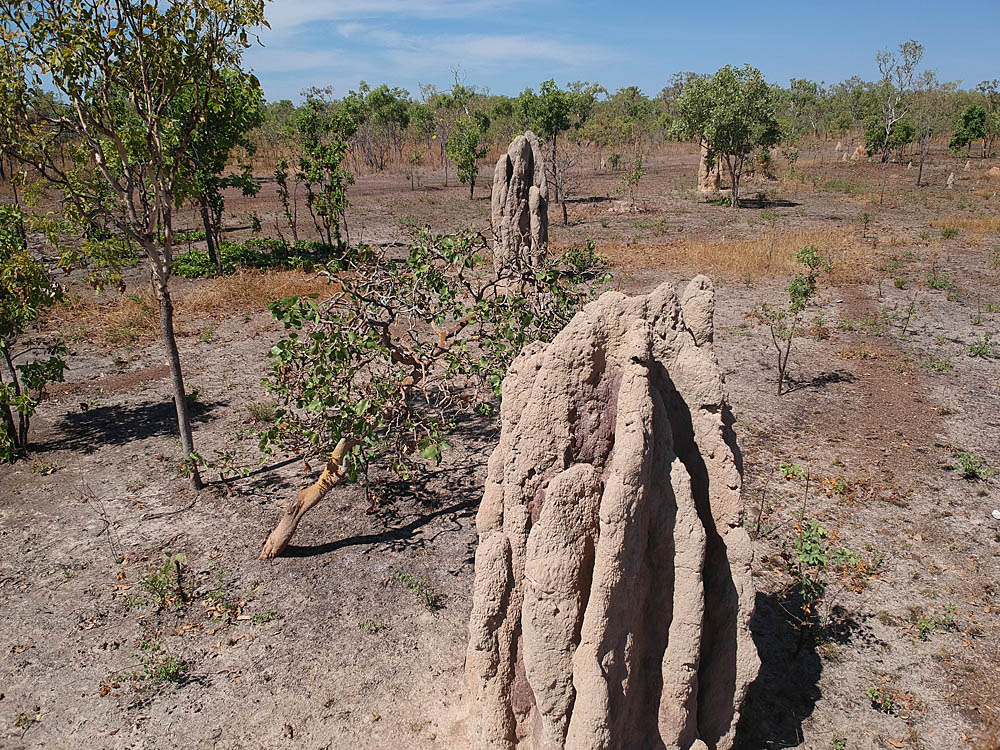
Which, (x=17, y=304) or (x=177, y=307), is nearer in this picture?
(x=17, y=304)

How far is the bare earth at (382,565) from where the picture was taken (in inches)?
225

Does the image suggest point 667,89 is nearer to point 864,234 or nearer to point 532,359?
point 864,234

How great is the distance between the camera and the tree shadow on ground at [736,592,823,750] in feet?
17.6

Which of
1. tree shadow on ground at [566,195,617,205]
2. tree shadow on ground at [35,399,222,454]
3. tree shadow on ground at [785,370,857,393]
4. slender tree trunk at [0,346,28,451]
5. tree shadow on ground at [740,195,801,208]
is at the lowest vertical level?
tree shadow on ground at [785,370,857,393]

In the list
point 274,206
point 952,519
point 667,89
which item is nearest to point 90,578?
point 952,519

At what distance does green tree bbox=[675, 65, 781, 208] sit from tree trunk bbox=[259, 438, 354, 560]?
1061 inches

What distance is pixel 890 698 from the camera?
5.76 m

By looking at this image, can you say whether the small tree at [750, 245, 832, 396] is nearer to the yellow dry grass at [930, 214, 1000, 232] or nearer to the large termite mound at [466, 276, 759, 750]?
the large termite mound at [466, 276, 759, 750]

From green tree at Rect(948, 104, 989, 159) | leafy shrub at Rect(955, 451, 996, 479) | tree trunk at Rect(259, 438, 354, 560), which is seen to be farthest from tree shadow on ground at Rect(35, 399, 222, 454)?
green tree at Rect(948, 104, 989, 159)

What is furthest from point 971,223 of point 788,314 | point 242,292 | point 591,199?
point 242,292

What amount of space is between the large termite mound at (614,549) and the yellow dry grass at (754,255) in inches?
648

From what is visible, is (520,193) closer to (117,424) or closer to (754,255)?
(754,255)

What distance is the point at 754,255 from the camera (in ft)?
68.7

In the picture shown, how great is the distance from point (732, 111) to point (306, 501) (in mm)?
27414
